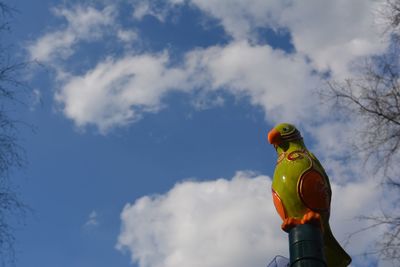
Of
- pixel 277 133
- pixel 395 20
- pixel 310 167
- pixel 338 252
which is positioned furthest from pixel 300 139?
pixel 395 20

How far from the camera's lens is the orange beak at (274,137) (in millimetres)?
5754

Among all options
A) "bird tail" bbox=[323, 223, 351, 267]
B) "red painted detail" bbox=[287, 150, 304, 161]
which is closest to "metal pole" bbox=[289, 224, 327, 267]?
"bird tail" bbox=[323, 223, 351, 267]

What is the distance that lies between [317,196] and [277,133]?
1.04 metres

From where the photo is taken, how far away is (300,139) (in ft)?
19.1

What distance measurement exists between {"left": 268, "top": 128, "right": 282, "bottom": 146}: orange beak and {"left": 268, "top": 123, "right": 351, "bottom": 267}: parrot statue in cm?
31

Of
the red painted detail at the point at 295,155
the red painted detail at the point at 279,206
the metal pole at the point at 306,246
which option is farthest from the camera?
the red painted detail at the point at 295,155

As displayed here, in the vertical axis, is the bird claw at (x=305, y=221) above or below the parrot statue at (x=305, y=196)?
below

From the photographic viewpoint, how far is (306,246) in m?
4.48

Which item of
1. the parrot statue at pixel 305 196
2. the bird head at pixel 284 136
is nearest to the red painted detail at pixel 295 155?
the parrot statue at pixel 305 196

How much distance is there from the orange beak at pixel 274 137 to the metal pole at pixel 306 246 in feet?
4.13

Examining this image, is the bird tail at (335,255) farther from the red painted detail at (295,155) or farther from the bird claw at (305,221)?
the red painted detail at (295,155)

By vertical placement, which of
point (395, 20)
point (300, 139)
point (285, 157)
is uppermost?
point (395, 20)

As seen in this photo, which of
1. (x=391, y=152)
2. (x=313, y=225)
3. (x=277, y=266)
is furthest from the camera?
(x=391, y=152)

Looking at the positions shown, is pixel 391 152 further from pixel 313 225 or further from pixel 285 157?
pixel 313 225
